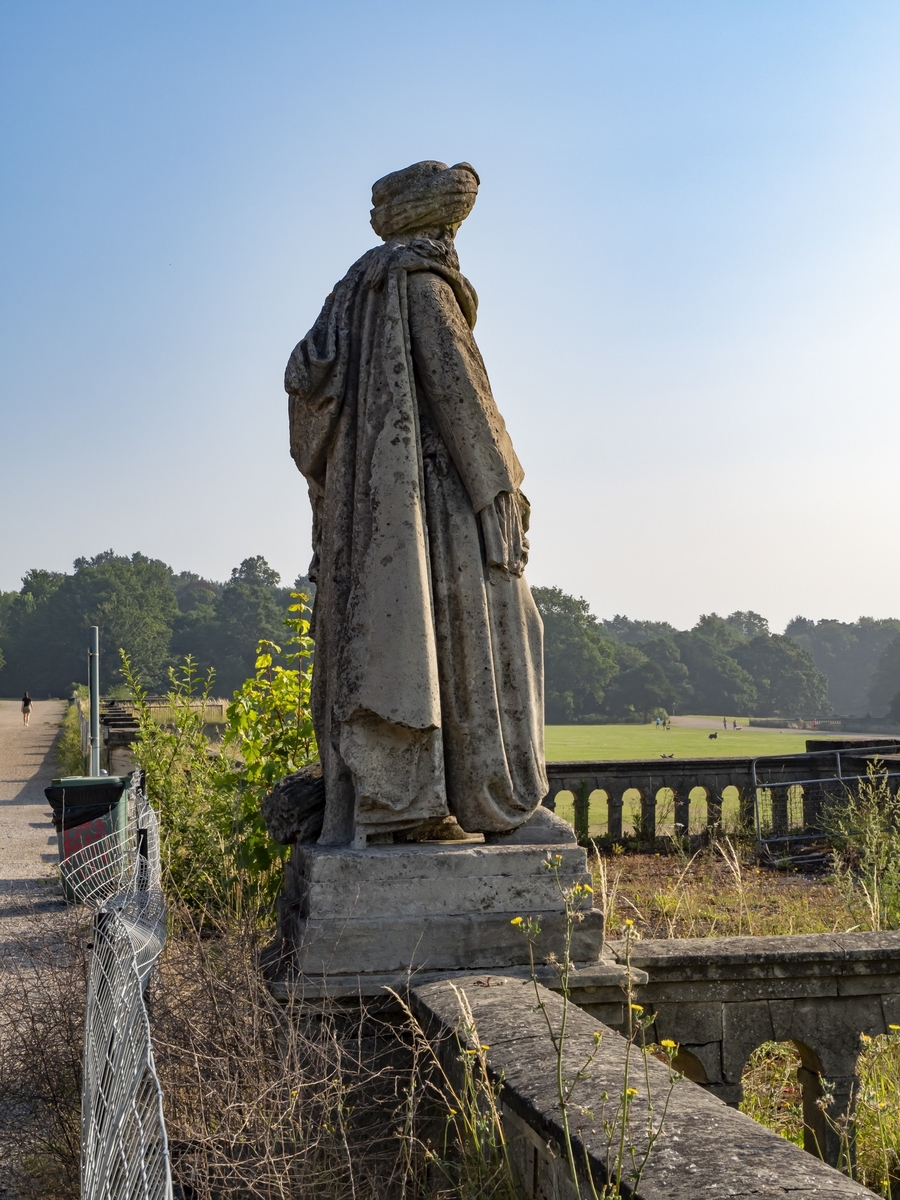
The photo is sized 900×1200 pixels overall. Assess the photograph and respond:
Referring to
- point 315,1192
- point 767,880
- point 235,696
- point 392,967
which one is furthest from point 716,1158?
point 767,880

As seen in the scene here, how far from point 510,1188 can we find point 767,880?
24.7ft

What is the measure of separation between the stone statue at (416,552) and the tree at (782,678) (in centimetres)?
8347

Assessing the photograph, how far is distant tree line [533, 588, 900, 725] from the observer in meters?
72.4

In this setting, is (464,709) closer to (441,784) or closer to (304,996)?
(441,784)

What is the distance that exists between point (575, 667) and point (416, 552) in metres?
70.3

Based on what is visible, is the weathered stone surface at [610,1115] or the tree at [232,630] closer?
the weathered stone surface at [610,1115]

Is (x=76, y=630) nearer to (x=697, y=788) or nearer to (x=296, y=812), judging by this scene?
(x=697, y=788)

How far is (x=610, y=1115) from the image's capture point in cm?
259

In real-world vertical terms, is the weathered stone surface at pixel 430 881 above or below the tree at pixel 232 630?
below

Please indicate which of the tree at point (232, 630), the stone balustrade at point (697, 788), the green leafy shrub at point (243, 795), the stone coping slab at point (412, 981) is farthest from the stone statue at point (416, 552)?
the tree at point (232, 630)

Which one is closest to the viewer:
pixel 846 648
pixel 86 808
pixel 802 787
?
pixel 86 808

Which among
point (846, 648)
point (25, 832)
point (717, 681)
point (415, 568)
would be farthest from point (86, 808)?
point (846, 648)

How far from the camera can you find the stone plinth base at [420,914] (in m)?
3.77

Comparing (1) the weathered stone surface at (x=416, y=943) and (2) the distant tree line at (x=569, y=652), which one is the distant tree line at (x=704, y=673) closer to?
(2) the distant tree line at (x=569, y=652)
